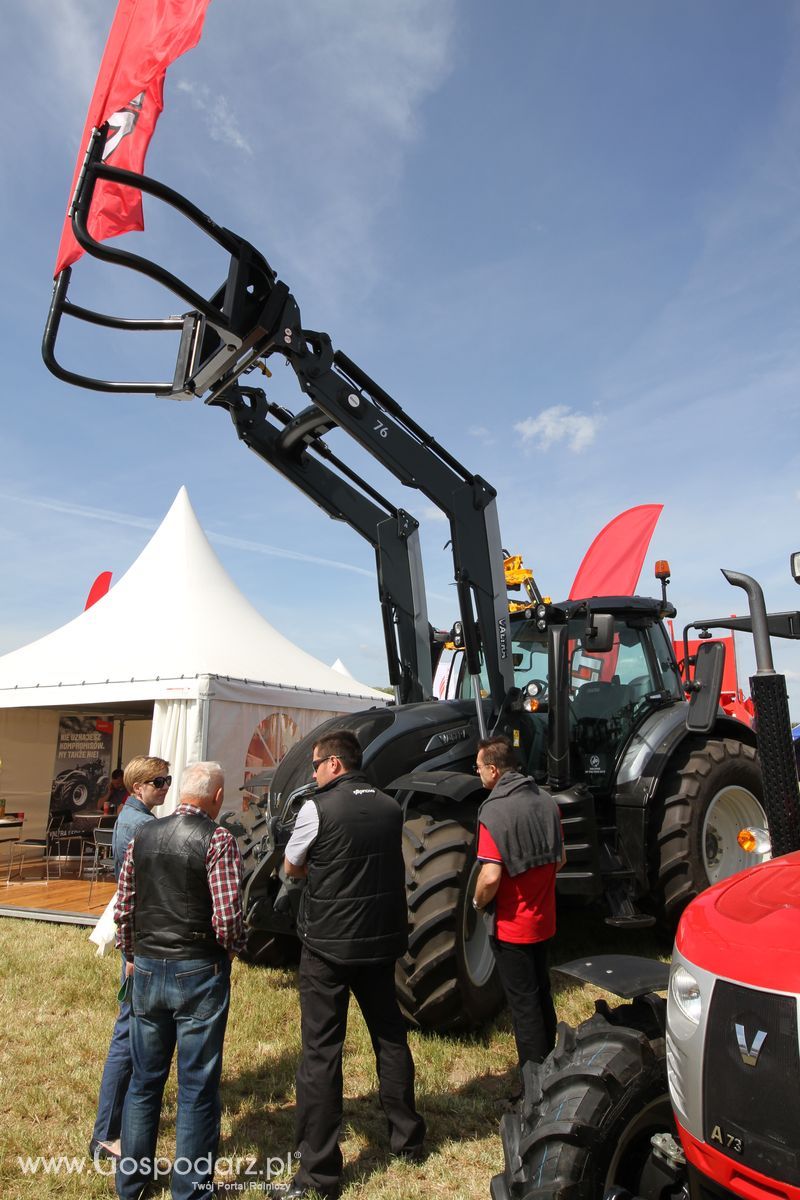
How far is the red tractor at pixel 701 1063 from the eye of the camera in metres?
1.57

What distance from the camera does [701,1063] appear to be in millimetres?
Result: 1711

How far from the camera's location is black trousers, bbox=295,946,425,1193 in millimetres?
2969

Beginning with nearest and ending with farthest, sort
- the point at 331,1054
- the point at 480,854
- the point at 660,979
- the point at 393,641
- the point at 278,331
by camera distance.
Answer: the point at 660,979 → the point at 331,1054 → the point at 480,854 → the point at 278,331 → the point at 393,641

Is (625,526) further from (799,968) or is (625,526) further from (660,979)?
(799,968)

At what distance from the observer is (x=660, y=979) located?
2.48 metres

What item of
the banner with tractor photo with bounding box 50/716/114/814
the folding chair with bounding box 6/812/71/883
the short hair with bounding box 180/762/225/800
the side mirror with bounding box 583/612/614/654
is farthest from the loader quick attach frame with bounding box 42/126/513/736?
the banner with tractor photo with bounding box 50/716/114/814

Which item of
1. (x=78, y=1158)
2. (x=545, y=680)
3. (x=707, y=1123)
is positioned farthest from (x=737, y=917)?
(x=545, y=680)

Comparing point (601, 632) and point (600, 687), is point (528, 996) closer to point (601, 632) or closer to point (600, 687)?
point (601, 632)

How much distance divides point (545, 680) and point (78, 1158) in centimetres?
383

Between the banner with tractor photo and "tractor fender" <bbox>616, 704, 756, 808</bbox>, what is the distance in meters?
10.3

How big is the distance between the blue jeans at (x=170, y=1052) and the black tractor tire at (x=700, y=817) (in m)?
3.39

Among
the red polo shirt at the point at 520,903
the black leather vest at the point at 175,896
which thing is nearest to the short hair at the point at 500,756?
the red polo shirt at the point at 520,903

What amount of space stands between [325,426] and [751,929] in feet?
15.8

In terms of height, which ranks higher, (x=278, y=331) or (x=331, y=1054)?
(x=278, y=331)
